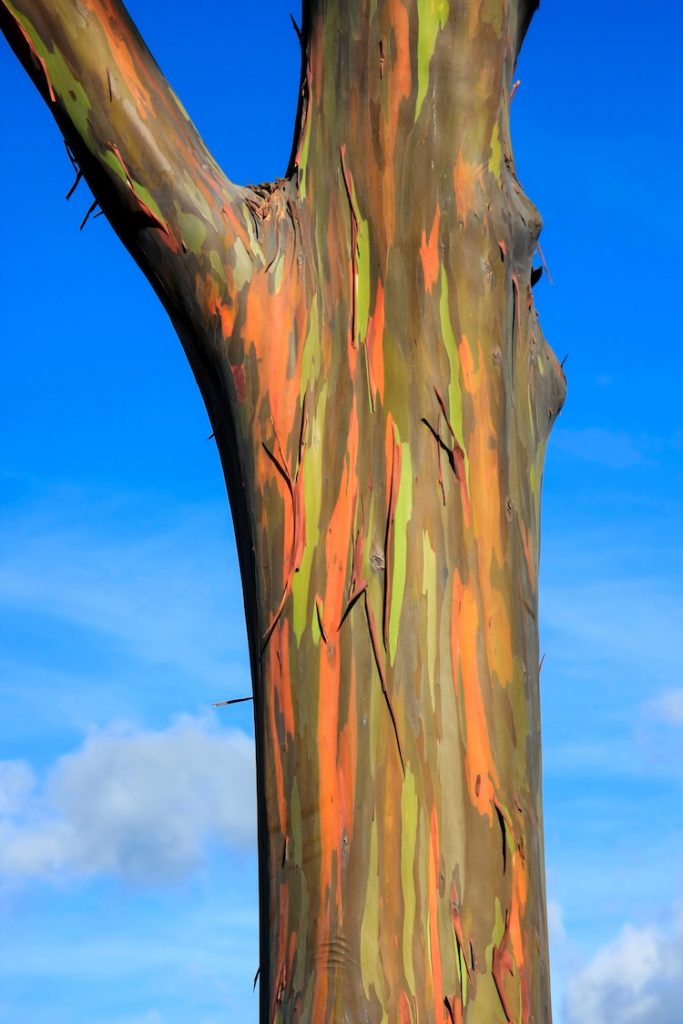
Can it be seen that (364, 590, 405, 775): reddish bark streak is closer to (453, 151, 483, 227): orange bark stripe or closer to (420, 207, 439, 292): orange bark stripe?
(420, 207, 439, 292): orange bark stripe

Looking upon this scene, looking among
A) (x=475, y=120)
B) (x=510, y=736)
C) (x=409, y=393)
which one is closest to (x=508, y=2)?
(x=475, y=120)

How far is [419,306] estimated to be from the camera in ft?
7.14

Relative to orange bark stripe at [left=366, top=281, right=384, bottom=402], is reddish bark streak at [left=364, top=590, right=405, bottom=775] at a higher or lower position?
lower

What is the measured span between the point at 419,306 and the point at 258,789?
87cm

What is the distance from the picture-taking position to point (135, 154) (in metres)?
2.28

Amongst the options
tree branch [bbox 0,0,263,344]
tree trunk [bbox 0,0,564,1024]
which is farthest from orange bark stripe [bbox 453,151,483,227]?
tree branch [bbox 0,0,263,344]

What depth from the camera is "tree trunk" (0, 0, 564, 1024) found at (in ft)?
6.38

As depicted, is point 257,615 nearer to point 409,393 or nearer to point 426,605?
point 426,605

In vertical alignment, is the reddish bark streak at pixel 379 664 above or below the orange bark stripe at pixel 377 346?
below

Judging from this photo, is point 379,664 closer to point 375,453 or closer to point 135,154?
point 375,453

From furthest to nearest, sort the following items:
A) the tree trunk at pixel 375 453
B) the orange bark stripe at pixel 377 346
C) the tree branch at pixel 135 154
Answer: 1. the tree branch at pixel 135 154
2. the orange bark stripe at pixel 377 346
3. the tree trunk at pixel 375 453

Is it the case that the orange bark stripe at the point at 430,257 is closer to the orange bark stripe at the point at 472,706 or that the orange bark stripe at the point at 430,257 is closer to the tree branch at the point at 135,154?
the tree branch at the point at 135,154

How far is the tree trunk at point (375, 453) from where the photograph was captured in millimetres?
1943

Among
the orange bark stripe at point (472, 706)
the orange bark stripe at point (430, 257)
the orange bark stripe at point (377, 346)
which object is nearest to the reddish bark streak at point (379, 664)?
the orange bark stripe at point (472, 706)
